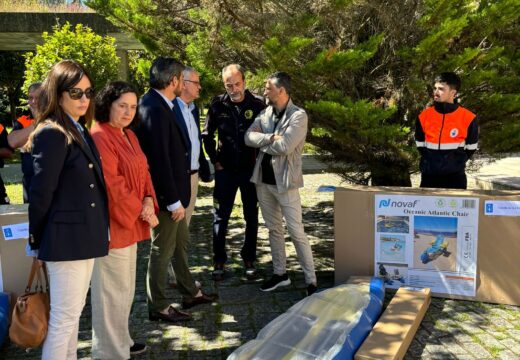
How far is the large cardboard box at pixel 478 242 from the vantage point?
425 centimetres

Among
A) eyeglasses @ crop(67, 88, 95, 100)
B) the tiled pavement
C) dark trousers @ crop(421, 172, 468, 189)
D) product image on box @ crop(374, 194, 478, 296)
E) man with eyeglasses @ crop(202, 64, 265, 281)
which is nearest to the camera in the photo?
eyeglasses @ crop(67, 88, 95, 100)

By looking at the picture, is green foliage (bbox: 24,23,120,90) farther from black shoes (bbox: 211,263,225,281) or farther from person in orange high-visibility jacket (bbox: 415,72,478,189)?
person in orange high-visibility jacket (bbox: 415,72,478,189)

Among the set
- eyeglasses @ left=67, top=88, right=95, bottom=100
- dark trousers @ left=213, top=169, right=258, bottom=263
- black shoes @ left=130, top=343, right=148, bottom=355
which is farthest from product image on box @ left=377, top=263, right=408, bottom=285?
eyeglasses @ left=67, top=88, right=95, bottom=100

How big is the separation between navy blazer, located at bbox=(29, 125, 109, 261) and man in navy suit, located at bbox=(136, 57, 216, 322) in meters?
0.81

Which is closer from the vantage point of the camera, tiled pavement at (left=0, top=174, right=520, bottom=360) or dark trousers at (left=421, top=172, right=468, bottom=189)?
tiled pavement at (left=0, top=174, right=520, bottom=360)

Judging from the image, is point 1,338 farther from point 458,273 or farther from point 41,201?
point 458,273

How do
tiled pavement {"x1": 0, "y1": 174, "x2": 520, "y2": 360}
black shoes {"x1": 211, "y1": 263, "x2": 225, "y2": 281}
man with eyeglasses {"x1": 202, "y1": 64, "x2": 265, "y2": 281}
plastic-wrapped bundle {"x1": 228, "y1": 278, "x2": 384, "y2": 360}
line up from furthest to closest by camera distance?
black shoes {"x1": 211, "y1": 263, "x2": 225, "y2": 281}, man with eyeglasses {"x1": 202, "y1": 64, "x2": 265, "y2": 281}, tiled pavement {"x1": 0, "y1": 174, "x2": 520, "y2": 360}, plastic-wrapped bundle {"x1": 228, "y1": 278, "x2": 384, "y2": 360}

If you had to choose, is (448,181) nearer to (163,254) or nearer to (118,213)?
(163,254)

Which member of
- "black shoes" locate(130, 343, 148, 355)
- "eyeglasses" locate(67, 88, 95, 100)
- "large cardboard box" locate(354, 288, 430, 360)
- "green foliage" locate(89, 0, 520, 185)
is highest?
"green foliage" locate(89, 0, 520, 185)

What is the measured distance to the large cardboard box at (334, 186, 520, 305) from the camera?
425cm

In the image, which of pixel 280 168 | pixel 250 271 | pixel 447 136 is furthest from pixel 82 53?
pixel 447 136

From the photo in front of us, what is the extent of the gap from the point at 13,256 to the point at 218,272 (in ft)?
6.24

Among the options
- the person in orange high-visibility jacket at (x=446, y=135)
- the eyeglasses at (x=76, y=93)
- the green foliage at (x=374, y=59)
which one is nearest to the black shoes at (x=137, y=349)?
the eyeglasses at (x=76, y=93)

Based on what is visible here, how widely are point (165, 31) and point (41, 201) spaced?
15.4ft
